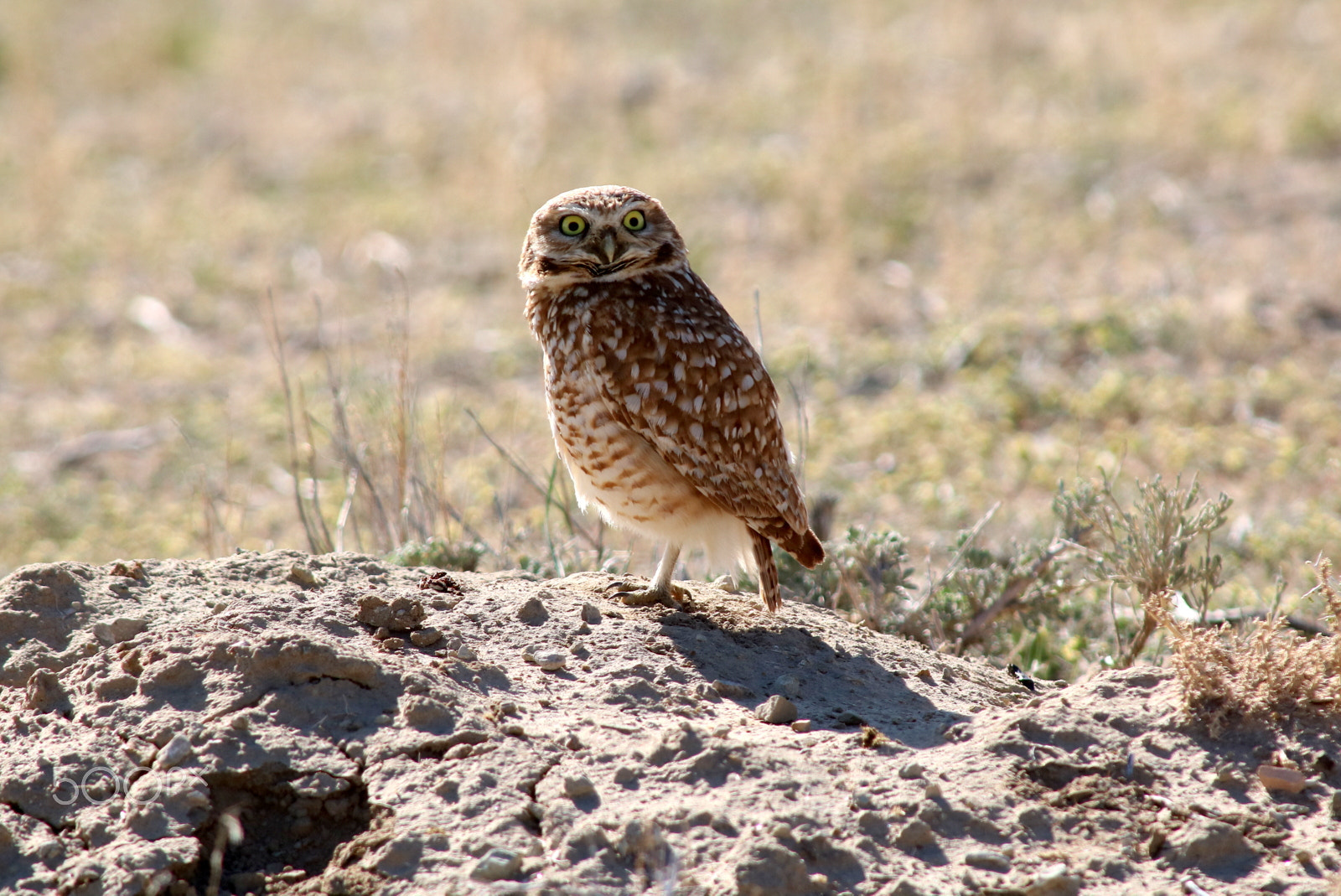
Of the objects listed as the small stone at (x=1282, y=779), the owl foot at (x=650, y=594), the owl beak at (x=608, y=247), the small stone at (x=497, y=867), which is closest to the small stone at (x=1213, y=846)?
the small stone at (x=1282, y=779)

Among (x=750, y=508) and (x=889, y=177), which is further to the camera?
(x=889, y=177)

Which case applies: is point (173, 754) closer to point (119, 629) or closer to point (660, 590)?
point (119, 629)

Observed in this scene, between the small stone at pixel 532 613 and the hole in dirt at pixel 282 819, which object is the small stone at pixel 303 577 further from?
the hole in dirt at pixel 282 819

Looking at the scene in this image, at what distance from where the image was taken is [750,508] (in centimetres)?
434

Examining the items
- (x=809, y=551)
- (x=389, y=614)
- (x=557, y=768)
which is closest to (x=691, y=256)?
(x=809, y=551)

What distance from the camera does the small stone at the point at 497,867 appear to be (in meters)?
2.82

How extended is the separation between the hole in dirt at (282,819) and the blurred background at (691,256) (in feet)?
6.39

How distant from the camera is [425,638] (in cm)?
377

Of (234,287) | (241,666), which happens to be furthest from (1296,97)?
(241,666)

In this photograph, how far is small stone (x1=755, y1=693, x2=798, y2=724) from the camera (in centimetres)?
354

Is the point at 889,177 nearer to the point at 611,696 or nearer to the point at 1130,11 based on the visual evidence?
the point at 1130,11

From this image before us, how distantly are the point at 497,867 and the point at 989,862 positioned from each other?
1.08m

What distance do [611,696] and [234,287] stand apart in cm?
829

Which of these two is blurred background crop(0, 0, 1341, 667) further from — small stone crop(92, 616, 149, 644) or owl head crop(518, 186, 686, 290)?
small stone crop(92, 616, 149, 644)
